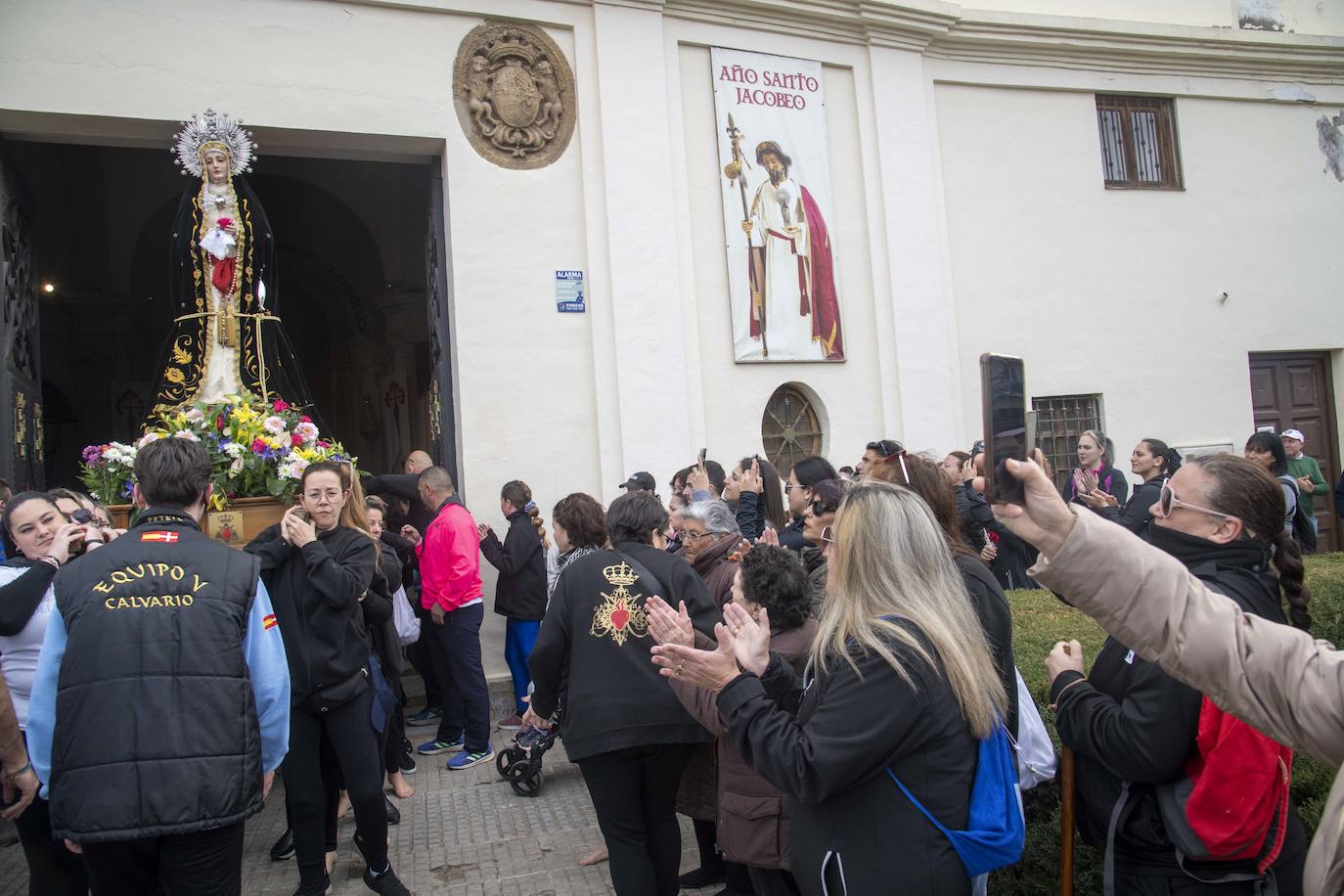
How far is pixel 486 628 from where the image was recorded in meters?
8.42

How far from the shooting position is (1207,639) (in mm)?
1745

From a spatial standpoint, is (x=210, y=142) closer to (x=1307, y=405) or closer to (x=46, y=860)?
(x=46, y=860)

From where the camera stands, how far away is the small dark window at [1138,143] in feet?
37.9

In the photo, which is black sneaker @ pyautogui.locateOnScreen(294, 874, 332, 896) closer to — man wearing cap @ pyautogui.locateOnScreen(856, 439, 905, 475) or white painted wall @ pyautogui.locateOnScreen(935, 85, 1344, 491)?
man wearing cap @ pyautogui.locateOnScreen(856, 439, 905, 475)

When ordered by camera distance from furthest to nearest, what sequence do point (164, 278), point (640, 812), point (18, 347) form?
point (164, 278)
point (18, 347)
point (640, 812)

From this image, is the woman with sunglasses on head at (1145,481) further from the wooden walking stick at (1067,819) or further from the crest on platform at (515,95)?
the crest on platform at (515,95)

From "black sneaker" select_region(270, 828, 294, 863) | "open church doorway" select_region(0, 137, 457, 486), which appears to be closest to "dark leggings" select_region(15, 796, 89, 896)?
"black sneaker" select_region(270, 828, 294, 863)

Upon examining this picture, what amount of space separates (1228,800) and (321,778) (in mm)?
3668

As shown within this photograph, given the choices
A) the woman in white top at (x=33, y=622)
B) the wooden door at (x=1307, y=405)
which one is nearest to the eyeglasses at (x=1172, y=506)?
the woman in white top at (x=33, y=622)

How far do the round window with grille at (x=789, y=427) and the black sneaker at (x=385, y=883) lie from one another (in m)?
6.12

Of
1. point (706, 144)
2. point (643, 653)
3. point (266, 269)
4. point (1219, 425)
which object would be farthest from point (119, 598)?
point (1219, 425)

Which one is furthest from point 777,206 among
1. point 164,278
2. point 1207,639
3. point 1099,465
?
point 164,278

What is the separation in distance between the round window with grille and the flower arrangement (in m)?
4.95

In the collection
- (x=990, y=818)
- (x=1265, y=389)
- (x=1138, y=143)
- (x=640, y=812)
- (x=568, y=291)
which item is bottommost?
(x=640, y=812)
